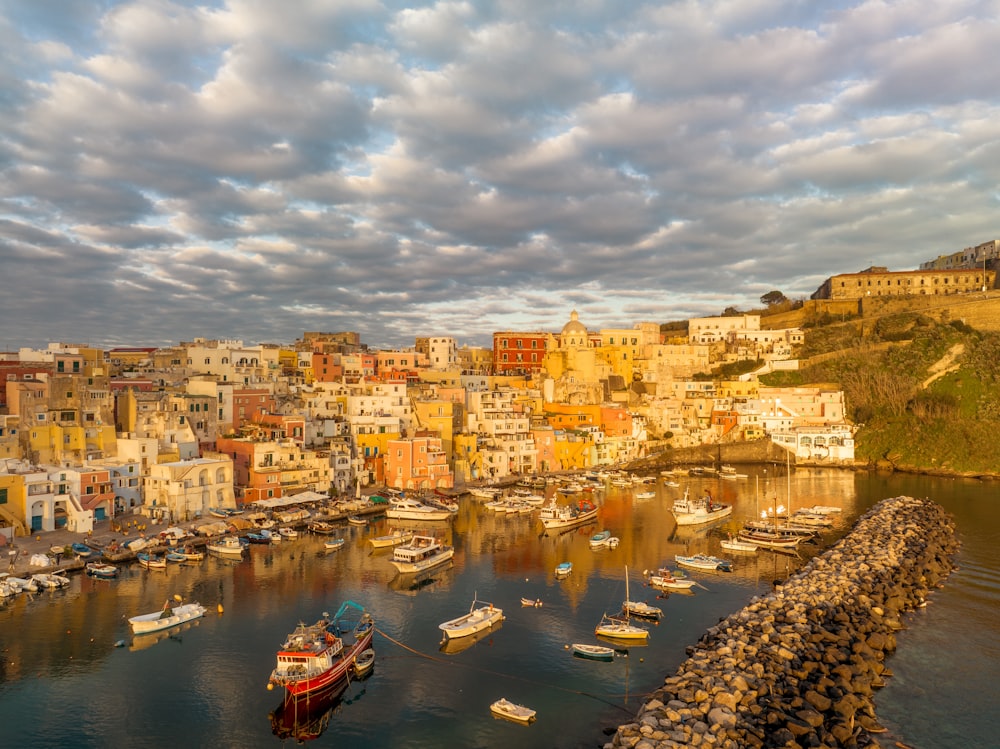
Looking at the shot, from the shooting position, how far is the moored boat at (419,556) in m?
29.0

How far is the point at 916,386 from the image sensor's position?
6462 centimetres

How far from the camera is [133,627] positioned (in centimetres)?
2230

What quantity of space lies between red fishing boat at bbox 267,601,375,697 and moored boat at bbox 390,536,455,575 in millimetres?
8360

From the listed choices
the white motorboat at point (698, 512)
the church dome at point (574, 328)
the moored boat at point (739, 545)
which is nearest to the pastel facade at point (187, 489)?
the white motorboat at point (698, 512)

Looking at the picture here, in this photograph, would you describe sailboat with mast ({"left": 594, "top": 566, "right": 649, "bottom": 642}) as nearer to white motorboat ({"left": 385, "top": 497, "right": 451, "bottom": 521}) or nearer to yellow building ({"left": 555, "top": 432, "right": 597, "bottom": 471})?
white motorboat ({"left": 385, "top": 497, "right": 451, "bottom": 521})

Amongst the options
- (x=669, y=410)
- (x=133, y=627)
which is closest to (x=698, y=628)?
(x=133, y=627)

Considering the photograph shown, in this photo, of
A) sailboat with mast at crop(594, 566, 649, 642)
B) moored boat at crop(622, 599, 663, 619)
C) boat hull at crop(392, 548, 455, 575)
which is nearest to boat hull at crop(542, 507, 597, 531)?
boat hull at crop(392, 548, 455, 575)

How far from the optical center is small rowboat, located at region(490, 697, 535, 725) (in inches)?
672

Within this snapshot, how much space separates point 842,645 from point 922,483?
37.4 meters

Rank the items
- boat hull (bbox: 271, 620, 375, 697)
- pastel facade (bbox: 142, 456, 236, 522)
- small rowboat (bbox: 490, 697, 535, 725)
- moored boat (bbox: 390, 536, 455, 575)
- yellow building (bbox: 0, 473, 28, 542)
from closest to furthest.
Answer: small rowboat (bbox: 490, 697, 535, 725) < boat hull (bbox: 271, 620, 375, 697) < moored boat (bbox: 390, 536, 455, 575) < yellow building (bbox: 0, 473, 28, 542) < pastel facade (bbox: 142, 456, 236, 522)

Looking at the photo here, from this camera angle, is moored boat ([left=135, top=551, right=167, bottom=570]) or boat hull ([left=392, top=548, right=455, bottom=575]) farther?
boat hull ([left=392, top=548, right=455, bottom=575])

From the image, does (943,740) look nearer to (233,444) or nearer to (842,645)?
(842,645)

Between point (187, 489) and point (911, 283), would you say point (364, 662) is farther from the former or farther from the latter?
point (911, 283)

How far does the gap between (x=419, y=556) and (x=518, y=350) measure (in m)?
55.0
